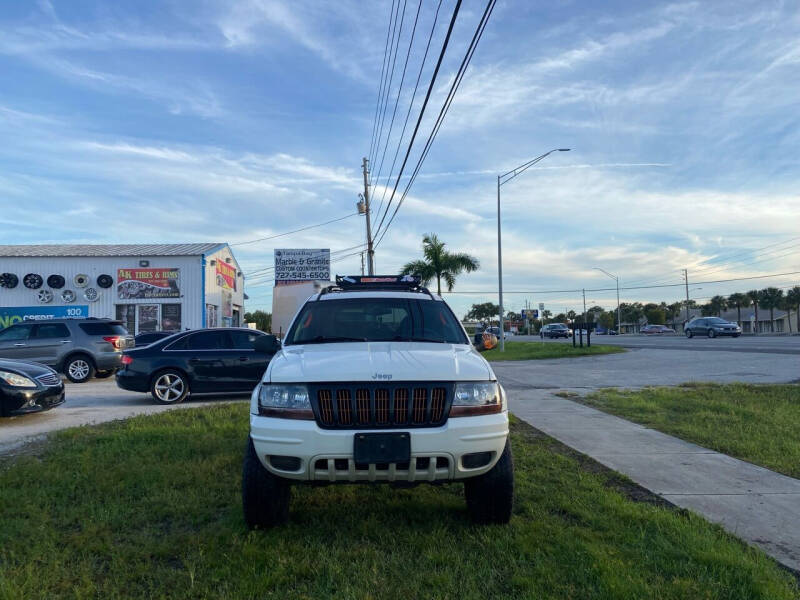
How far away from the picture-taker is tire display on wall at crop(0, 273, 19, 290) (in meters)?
30.5

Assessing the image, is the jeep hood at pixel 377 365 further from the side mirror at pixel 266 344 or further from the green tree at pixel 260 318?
the green tree at pixel 260 318

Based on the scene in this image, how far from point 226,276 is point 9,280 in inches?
425

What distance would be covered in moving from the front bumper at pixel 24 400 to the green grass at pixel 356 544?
3402 mm

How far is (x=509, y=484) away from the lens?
407 cm

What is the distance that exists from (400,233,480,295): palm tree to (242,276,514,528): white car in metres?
32.6

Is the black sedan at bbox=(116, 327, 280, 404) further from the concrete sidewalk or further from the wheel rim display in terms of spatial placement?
the concrete sidewalk

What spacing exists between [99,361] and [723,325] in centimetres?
3661

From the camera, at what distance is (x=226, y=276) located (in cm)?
3616

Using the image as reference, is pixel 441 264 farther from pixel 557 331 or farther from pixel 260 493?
pixel 260 493

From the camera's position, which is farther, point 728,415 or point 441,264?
point 441,264

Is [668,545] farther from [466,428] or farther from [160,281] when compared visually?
[160,281]

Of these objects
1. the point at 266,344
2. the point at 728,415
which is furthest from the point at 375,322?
the point at 728,415

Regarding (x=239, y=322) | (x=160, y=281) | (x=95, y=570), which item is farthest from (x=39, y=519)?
(x=239, y=322)


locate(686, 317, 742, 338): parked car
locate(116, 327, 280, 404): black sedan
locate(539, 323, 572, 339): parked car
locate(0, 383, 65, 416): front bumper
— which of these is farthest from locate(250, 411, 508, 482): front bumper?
locate(539, 323, 572, 339): parked car
